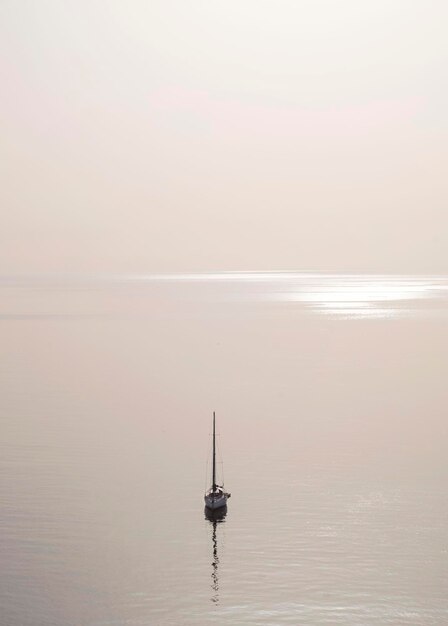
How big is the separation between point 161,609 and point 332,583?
→ 1275 centimetres

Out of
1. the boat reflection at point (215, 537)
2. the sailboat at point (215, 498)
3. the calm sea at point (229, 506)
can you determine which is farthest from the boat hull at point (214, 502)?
the calm sea at point (229, 506)

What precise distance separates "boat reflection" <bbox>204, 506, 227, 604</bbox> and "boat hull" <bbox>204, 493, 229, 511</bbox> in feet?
0.87

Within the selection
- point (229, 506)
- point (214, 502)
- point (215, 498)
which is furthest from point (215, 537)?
point (229, 506)

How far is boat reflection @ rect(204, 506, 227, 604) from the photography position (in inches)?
2249

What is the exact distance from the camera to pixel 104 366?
161500mm

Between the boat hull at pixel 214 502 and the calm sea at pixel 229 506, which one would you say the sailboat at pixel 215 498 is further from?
the calm sea at pixel 229 506

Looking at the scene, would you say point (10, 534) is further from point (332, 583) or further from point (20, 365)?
point (20, 365)

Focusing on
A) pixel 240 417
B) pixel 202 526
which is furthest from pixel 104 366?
pixel 202 526

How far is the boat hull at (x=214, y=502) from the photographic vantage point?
232 feet

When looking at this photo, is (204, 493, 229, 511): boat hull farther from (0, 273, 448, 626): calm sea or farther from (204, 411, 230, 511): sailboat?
(0, 273, 448, 626): calm sea

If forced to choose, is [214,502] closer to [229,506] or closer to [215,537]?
[229,506]

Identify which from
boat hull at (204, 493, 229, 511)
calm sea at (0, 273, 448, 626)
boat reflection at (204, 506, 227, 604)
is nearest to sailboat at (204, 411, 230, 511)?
boat hull at (204, 493, 229, 511)

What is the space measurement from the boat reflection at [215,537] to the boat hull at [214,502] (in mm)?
264

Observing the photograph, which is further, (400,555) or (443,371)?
(443,371)
